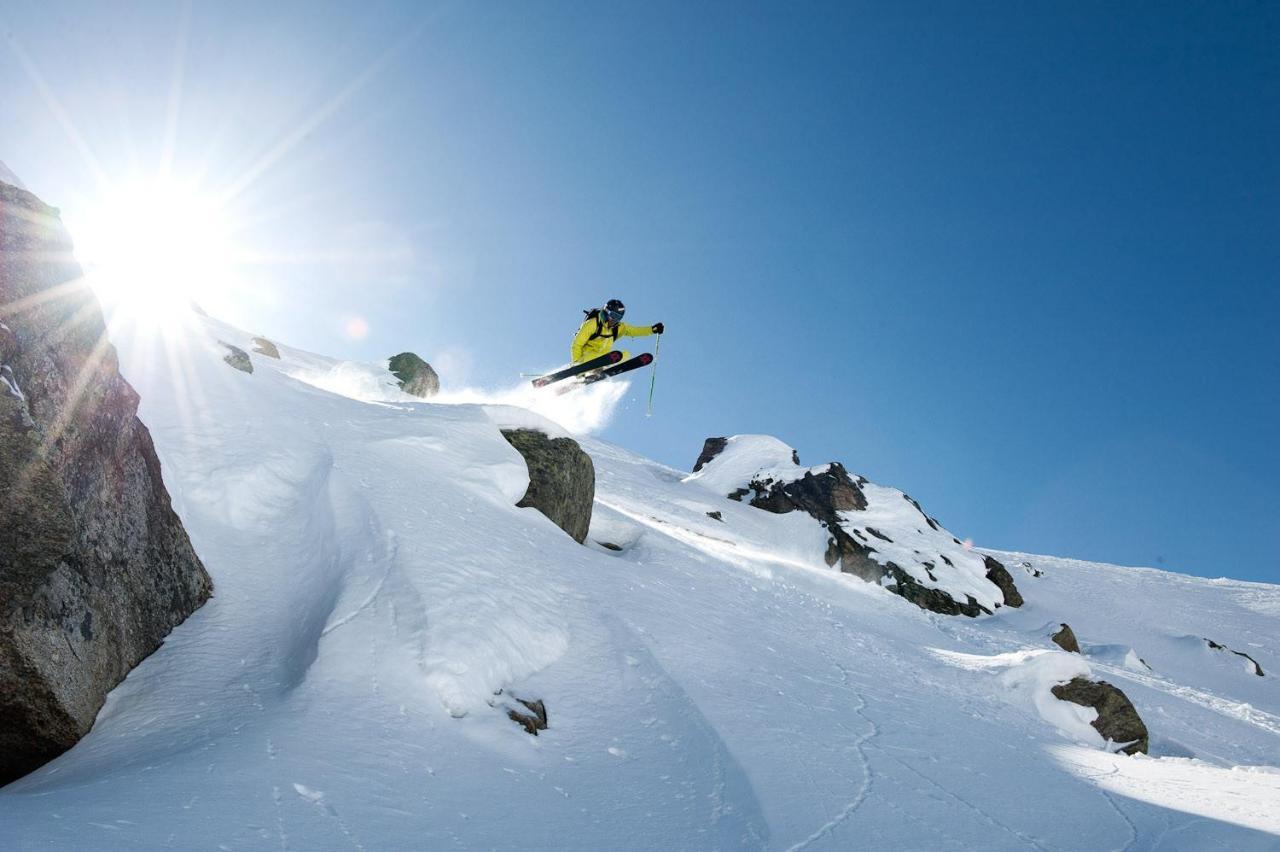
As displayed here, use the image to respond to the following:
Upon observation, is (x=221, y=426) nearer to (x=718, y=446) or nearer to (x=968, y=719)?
(x=968, y=719)

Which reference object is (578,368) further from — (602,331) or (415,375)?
(415,375)

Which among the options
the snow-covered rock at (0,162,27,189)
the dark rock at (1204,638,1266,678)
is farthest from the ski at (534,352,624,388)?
the dark rock at (1204,638,1266,678)

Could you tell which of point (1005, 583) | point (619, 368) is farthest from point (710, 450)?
point (619, 368)

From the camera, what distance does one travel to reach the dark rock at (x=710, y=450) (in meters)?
48.2

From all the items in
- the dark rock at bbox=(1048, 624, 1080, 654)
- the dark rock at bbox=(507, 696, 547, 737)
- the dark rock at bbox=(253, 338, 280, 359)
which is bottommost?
the dark rock at bbox=(507, 696, 547, 737)

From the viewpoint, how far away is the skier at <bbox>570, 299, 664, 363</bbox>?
19156mm

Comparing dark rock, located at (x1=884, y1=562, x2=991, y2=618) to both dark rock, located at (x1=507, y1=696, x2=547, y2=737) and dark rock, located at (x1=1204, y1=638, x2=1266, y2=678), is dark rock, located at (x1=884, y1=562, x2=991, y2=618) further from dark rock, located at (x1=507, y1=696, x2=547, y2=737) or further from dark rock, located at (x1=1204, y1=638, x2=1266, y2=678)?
dark rock, located at (x1=507, y1=696, x2=547, y2=737)

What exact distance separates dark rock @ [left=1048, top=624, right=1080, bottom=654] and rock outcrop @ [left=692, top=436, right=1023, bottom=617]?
394cm

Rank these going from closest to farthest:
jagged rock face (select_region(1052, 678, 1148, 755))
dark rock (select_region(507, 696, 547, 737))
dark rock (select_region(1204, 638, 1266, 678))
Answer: dark rock (select_region(507, 696, 547, 737)) → jagged rock face (select_region(1052, 678, 1148, 755)) → dark rock (select_region(1204, 638, 1266, 678))

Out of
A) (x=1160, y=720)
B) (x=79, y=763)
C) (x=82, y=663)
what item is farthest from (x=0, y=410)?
(x=1160, y=720)

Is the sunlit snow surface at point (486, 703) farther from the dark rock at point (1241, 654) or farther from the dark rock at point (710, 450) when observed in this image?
the dark rock at point (710, 450)

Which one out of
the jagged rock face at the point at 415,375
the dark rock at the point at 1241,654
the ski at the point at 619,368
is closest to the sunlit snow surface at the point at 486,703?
the ski at the point at 619,368

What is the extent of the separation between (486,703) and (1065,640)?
27.0 meters

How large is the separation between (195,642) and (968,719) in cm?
993
